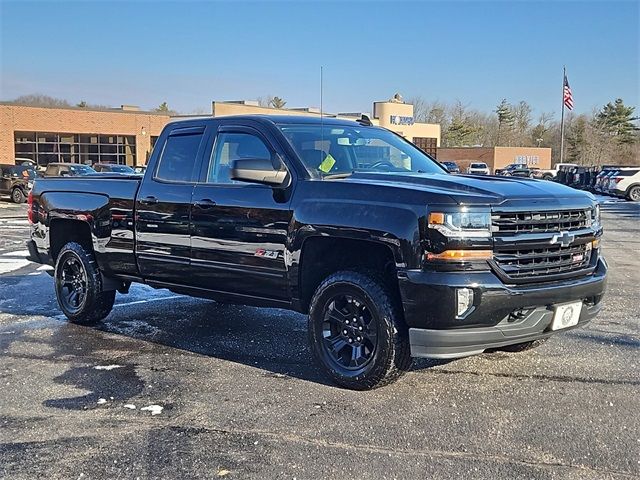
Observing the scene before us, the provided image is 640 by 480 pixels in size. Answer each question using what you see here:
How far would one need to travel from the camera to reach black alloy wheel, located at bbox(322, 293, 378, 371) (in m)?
4.75

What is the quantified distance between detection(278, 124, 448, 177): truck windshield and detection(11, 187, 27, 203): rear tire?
83.4ft

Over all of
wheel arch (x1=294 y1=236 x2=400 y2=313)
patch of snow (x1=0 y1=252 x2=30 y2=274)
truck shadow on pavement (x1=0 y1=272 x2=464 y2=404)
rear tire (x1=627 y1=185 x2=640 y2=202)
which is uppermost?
wheel arch (x1=294 y1=236 x2=400 y2=313)

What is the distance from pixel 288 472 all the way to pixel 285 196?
2234 millimetres

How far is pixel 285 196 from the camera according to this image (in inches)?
201

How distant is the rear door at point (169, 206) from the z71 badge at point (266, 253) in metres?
0.83

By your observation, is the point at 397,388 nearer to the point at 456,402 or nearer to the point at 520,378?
the point at 456,402

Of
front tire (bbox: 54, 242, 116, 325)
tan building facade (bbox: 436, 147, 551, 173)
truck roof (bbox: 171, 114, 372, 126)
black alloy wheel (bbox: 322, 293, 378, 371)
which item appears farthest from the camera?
tan building facade (bbox: 436, 147, 551, 173)

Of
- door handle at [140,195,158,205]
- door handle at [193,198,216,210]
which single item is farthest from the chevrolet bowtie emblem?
door handle at [140,195,158,205]

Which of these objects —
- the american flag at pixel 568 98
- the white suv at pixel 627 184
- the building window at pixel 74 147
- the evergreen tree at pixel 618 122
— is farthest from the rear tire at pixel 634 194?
the evergreen tree at pixel 618 122

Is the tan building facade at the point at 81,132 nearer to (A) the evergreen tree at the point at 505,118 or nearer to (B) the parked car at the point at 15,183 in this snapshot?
(B) the parked car at the point at 15,183

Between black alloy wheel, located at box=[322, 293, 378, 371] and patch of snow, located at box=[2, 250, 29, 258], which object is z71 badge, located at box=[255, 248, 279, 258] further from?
patch of snow, located at box=[2, 250, 29, 258]

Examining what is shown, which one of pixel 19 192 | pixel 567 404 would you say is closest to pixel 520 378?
pixel 567 404

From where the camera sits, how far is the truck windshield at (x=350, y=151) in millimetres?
5340

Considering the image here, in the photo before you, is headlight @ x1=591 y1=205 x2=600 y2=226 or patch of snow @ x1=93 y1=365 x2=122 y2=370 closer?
headlight @ x1=591 y1=205 x2=600 y2=226
